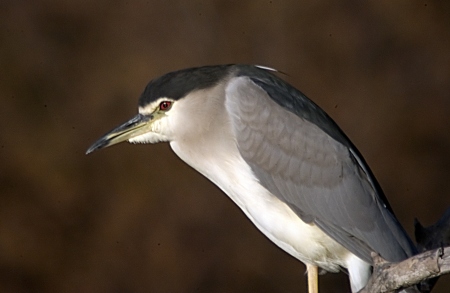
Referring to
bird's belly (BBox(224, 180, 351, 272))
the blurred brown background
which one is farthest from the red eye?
the blurred brown background

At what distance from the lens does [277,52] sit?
3889 mm

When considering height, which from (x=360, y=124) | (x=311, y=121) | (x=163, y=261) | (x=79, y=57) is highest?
(x=79, y=57)

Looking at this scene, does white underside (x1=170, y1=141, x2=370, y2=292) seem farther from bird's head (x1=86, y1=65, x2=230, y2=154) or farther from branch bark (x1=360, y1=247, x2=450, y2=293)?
branch bark (x1=360, y1=247, x2=450, y2=293)

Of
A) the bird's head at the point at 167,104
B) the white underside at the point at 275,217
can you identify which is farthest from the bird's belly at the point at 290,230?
the bird's head at the point at 167,104

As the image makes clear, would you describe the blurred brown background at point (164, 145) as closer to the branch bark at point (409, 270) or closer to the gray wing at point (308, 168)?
the gray wing at point (308, 168)

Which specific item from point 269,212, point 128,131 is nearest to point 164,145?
point 128,131

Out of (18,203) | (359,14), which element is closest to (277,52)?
(359,14)

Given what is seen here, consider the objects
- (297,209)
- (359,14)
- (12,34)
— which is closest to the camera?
(297,209)

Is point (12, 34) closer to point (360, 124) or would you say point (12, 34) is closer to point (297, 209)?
point (360, 124)

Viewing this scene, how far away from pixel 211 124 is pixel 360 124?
192 cm

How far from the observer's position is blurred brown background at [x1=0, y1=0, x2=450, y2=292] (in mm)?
3711

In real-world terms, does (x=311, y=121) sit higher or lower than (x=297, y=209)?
higher

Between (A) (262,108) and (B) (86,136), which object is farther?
(B) (86,136)

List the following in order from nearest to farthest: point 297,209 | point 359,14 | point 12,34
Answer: point 297,209
point 12,34
point 359,14
